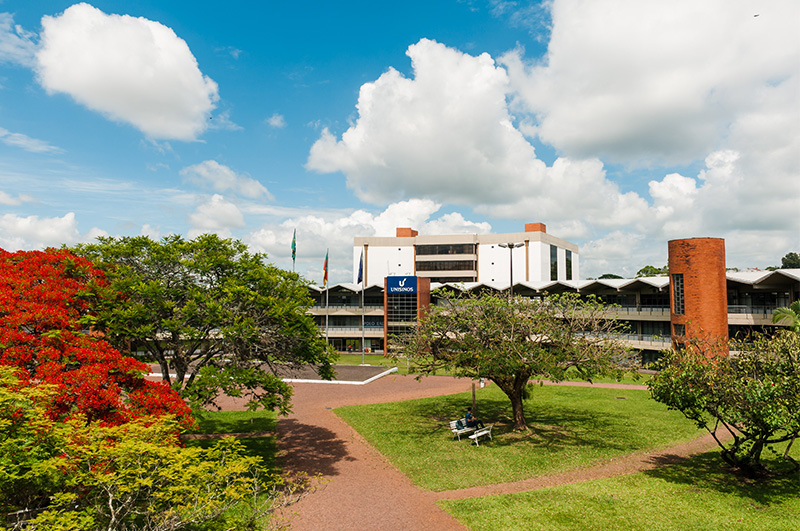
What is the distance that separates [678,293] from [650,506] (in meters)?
31.7

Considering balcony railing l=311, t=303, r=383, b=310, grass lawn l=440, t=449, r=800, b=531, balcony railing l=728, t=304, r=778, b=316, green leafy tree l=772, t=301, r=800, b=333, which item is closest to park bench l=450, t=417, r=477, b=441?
grass lawn l=440, t=449, r=800, b=531

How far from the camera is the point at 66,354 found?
12.0m

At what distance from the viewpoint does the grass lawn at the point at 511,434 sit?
1764 centimetres

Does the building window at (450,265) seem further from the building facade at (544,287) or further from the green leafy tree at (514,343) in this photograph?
the green leafy tree at (514,343)

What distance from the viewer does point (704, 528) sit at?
12523mm

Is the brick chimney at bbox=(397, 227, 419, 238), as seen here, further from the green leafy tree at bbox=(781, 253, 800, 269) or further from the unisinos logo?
the green leafy tree at bbox=(781, 253, 800, 269)

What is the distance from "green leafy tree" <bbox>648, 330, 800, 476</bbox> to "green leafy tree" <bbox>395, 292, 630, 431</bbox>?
406cm

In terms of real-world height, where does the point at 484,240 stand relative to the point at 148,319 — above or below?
above

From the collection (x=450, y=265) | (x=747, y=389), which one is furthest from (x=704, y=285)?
(x=450, y=265)

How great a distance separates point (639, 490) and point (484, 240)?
6849 centimetres

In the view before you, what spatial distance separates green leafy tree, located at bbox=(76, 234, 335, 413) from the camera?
15109mm

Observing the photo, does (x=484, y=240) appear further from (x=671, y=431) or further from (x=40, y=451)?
(x=40, y=451)

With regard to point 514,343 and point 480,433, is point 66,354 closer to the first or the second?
point 514,343

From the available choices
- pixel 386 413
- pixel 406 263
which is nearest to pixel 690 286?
pixel 386 413
